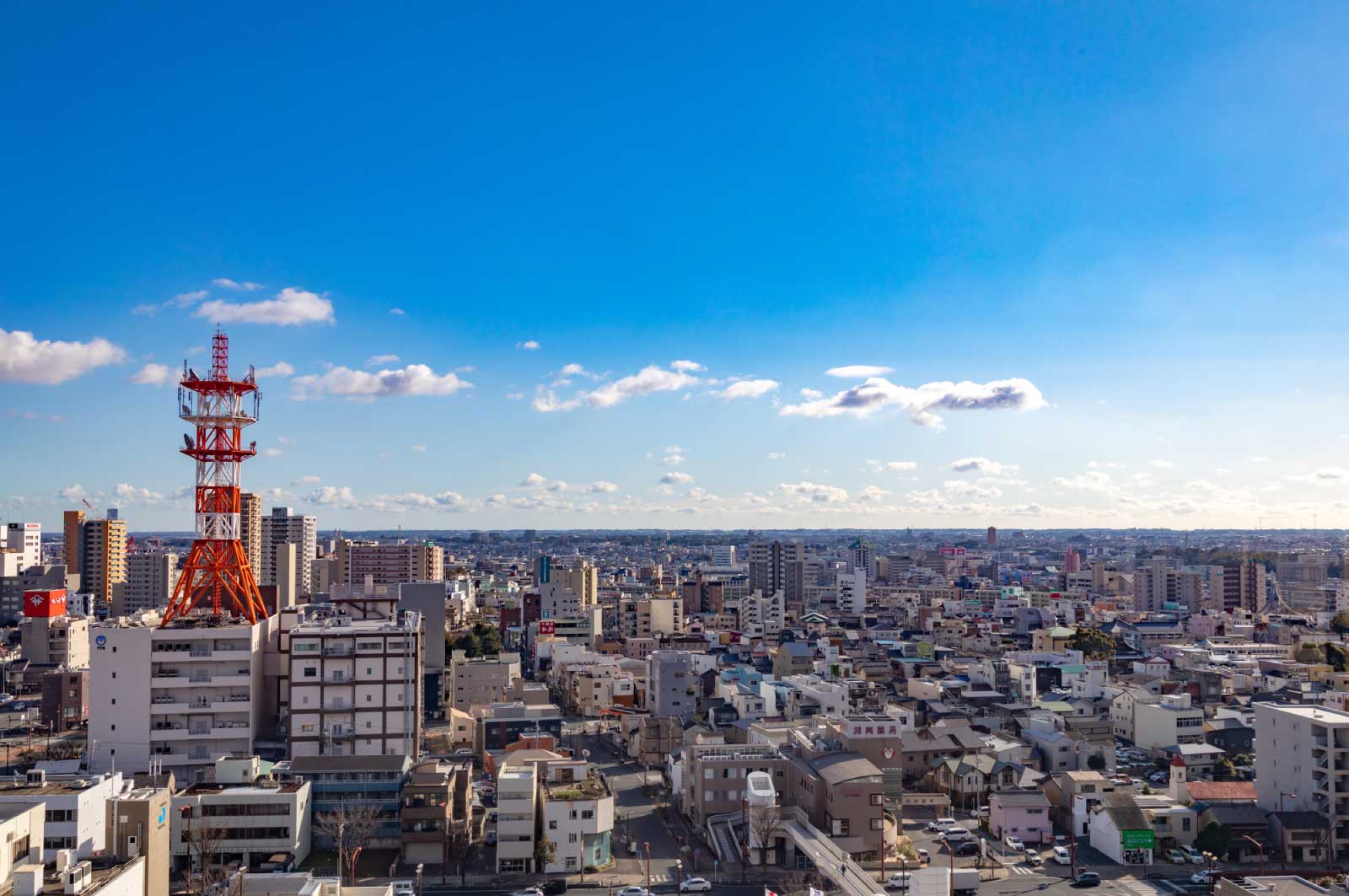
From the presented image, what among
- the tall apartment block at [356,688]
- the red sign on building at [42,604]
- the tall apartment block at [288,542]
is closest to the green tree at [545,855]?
the tall apartment block at [356,688]

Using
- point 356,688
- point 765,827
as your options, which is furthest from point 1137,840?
point 356,688

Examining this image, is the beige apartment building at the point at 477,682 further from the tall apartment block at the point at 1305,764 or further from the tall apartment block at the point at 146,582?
the tall apartment block at the point at 146,582

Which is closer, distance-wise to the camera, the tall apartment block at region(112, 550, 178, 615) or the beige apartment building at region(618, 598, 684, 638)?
the beige apartment building at region(618, 598, 684, 638)

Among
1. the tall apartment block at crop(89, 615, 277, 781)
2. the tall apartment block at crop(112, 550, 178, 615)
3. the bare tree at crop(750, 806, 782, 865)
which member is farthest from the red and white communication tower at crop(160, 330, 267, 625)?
the tall apartment block at crop(112, 550, 178, 615)

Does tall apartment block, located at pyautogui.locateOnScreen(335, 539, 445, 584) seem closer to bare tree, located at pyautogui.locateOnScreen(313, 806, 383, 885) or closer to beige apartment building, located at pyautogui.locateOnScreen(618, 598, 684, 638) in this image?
beige apartment building, located at pyautogui.locateOnScreen(618, 598, 684, 638)

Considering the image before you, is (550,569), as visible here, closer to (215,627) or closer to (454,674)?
(454,674)

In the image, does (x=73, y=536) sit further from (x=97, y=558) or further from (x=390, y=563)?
(x=390, y=563)
